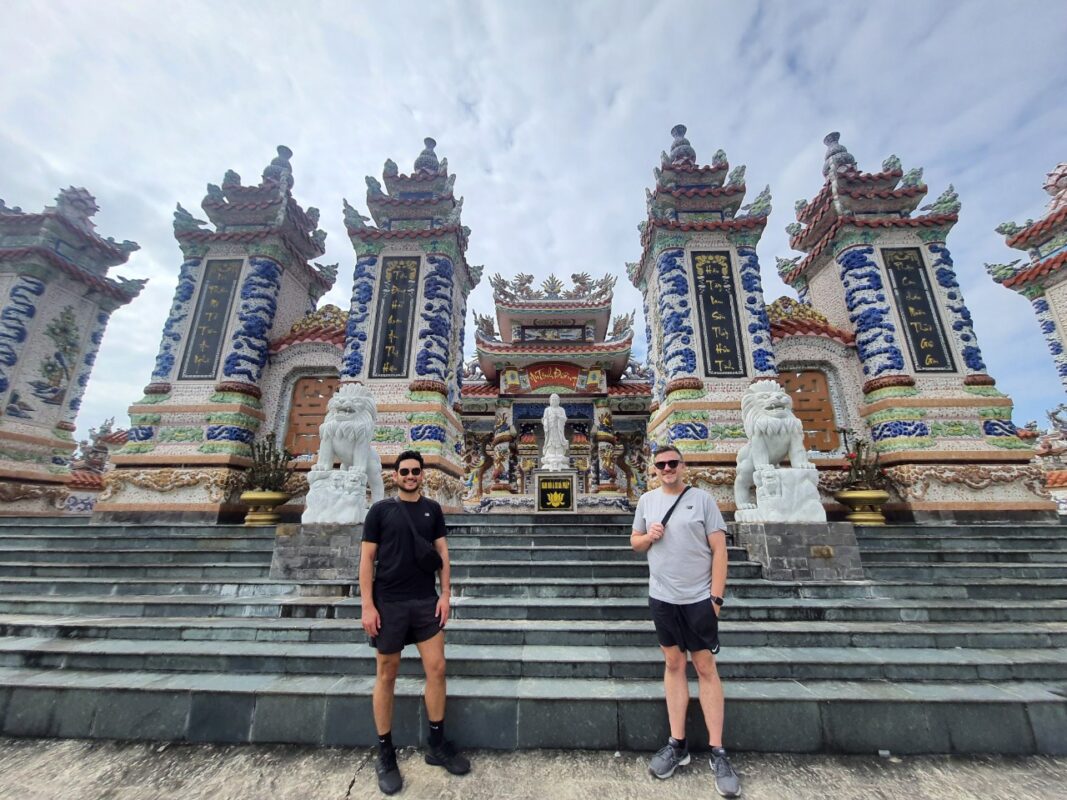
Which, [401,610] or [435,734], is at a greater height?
[401,610]

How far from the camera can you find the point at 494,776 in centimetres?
250

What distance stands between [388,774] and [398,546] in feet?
3.94

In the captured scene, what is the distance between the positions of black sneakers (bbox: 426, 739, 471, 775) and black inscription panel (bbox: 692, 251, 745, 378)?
9545 millimetres

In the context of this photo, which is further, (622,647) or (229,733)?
(622,647)

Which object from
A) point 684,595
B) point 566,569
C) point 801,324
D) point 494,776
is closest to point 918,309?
point 801,324

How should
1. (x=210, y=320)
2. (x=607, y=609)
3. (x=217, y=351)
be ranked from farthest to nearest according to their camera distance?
(x=210, y=320)
(x=217, y=351)
(x=607, y=609)

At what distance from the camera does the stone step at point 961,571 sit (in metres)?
5.35

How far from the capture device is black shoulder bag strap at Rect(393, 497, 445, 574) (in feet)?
8.56

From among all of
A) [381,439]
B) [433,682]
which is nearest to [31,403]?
[381,439]

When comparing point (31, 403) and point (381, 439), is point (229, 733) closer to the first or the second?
point (381, 439)

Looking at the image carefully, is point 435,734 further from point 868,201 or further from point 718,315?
point 868,201

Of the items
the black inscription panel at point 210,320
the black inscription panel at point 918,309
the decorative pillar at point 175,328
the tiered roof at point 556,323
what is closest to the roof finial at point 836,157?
the black inscription panel at point 918,309

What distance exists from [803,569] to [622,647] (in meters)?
2.74

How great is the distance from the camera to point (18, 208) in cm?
1198
